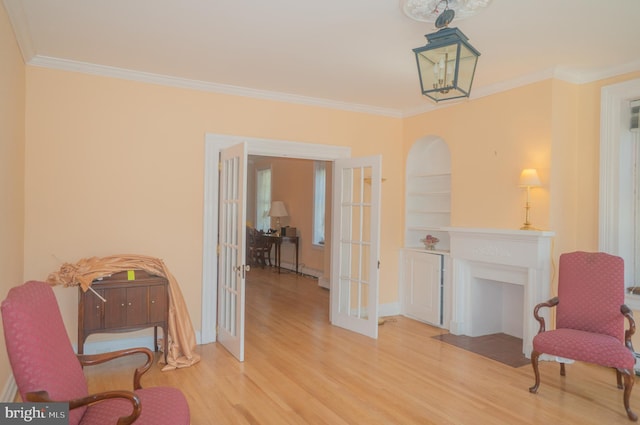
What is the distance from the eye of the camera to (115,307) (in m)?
3.83

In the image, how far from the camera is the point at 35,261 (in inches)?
155

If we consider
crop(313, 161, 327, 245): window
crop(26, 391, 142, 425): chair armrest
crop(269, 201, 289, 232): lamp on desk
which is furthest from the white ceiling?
crop(269, 201, 289, 232): lamp on desk

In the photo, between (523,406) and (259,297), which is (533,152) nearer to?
(523,406)

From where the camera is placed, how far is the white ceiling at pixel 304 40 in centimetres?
294

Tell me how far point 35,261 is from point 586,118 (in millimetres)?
5465

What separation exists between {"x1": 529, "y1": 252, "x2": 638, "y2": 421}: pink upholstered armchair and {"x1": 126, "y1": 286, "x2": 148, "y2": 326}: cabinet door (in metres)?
3.38

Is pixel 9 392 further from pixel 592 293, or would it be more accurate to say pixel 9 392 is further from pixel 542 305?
pixel 592 293

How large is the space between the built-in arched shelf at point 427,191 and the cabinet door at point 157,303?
329 cm

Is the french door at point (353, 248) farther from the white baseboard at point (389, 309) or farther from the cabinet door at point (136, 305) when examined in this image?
the cabinet door at point (136, 305)

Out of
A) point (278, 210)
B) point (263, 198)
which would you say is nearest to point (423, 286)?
point (278, 210)

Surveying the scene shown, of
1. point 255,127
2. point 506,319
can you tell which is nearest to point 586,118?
point 506,319

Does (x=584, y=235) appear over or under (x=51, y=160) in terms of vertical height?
under

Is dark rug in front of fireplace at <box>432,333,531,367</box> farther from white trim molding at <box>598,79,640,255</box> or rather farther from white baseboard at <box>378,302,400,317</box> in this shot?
white trim molding at <box>598,79,640,255</box>

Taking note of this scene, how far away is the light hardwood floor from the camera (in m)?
3.07
